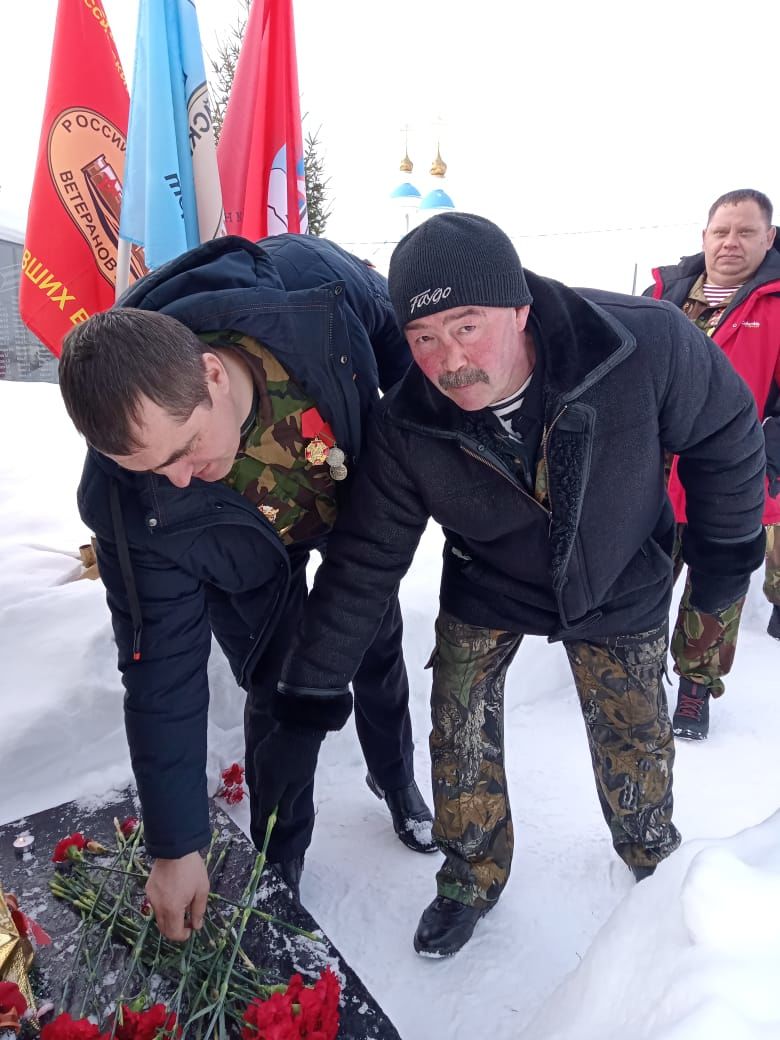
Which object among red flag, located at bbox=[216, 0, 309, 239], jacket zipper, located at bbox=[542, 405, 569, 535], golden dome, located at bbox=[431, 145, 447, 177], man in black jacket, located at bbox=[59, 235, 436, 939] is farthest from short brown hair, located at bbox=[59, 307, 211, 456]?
golden dome, located at bbox=[431, 145, 447, 177]

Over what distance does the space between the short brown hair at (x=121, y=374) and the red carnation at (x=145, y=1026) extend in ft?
2.54

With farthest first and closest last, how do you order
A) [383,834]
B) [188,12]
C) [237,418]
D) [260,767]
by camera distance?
1. [188,12]
2. [383,834]
3. [260,767]
4. [237,418]

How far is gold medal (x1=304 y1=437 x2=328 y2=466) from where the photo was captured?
1.45 metres

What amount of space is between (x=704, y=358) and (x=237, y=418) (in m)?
0.86

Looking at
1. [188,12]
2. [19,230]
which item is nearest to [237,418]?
[188,12]

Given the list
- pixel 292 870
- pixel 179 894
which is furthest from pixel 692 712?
pixel 179 894

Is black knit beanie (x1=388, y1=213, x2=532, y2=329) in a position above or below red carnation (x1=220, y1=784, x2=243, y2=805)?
above

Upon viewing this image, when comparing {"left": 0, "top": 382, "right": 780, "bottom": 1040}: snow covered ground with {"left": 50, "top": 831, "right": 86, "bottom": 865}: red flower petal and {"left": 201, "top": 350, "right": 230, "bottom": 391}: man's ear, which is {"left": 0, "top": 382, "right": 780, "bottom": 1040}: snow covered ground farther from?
{"left": 201, "top": 350, "right": 230, "bottom": 391}: man's ear

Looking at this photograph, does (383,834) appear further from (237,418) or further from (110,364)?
(110,364)

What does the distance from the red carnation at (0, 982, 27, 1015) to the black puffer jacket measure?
652mm

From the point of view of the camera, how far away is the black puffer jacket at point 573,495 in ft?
4.25

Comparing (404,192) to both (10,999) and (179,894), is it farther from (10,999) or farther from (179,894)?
(10,999)

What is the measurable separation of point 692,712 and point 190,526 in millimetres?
2027

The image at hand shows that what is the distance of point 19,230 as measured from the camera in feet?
23.5
